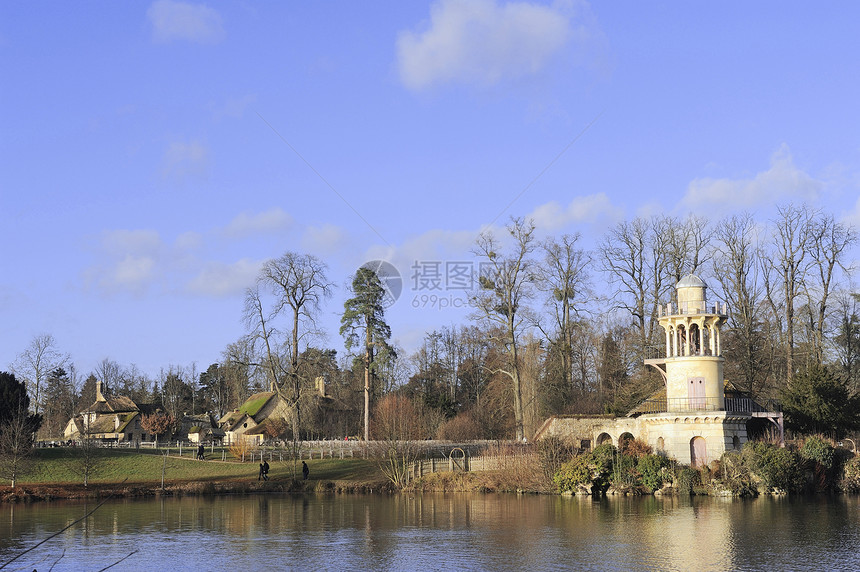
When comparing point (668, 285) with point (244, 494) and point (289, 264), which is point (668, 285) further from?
point (244, 494)

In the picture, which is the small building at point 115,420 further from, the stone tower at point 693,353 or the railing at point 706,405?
the stone tower at point 693,353

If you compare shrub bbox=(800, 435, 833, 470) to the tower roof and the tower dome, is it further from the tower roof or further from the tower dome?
the tower roof

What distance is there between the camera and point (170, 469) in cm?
4734

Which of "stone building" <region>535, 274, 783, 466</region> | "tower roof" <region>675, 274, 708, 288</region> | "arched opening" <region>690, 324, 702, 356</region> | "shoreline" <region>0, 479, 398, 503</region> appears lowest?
"shoreline" <region>0, 479, 398, 503</region>

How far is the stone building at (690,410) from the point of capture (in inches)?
1572

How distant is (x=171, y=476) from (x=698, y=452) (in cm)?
2766

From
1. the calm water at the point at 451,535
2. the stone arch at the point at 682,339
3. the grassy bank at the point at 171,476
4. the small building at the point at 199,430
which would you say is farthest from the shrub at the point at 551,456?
the small building at the point at 199,430

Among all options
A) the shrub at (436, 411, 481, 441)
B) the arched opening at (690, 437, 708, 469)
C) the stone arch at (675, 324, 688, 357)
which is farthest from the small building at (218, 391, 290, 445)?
the arched opening at (690, 437, 708, 469)

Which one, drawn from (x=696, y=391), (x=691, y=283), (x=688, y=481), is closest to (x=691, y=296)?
(x=691, y=283)

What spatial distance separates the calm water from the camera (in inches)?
806

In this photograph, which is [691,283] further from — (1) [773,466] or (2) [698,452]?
(1) [773,466]

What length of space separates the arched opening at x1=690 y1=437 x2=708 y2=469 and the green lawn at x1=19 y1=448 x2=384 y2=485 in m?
16.5

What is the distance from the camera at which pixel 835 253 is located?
52000mm

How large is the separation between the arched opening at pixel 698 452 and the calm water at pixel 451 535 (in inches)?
170
